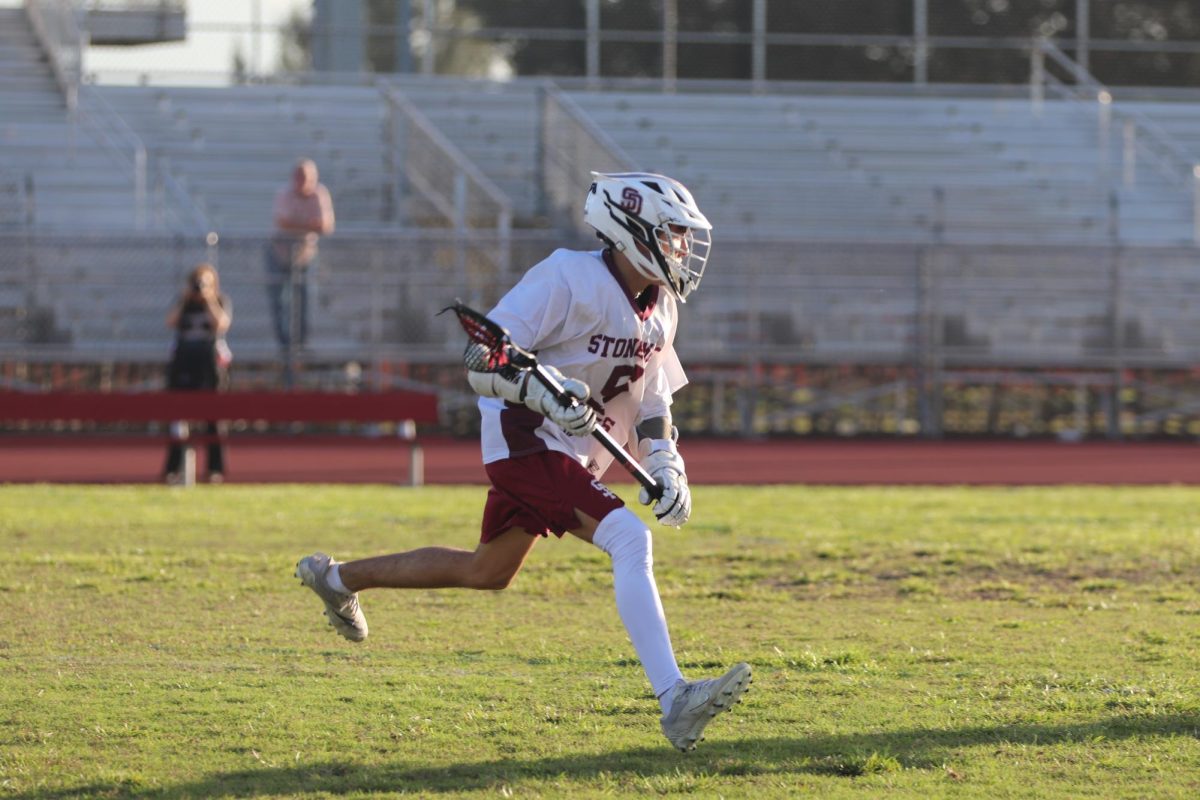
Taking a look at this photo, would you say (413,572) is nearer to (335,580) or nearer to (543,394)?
(335,580)

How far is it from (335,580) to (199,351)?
Answer: 9985 millimetres

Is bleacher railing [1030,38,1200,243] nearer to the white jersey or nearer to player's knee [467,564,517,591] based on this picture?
the white jersey

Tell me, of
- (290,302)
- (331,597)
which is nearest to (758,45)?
(290,302)

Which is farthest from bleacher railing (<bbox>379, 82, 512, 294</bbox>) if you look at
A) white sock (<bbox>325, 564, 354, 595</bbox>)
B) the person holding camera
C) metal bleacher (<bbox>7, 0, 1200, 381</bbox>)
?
white sock (<bbox>325, 564, 354, 595</bbox>)

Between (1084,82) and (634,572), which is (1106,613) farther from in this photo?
(1084,82)

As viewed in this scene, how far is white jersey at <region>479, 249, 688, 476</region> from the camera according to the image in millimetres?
6090

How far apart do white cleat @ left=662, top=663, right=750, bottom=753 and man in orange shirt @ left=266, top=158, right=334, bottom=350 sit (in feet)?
48.7

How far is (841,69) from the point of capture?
29.3 meters

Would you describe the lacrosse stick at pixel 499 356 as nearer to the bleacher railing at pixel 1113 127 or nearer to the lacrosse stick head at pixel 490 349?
the lacrosse stick head at pixel 490 349

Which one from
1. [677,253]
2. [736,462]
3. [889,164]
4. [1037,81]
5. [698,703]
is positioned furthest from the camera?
[1037,81]

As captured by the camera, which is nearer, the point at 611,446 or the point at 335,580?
the point at 611,446

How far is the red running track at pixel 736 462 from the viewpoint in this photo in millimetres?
16734

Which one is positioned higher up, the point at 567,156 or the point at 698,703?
the point at 567,156

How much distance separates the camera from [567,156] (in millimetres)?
24125
